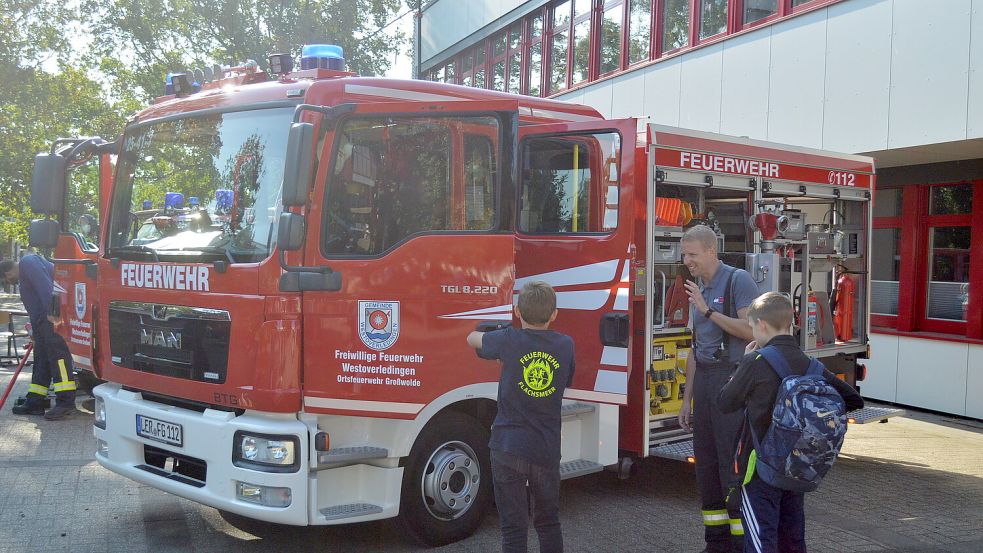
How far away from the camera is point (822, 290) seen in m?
7.71

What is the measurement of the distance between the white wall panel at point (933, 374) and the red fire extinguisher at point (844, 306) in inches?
122

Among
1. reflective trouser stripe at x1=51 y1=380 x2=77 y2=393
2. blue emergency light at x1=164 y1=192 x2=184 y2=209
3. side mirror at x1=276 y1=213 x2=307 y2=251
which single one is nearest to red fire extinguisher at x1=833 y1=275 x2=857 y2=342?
side mirror at x1=276 y1=213 x2=307 y2=251

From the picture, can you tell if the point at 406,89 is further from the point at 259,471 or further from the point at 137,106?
the point at 137,106

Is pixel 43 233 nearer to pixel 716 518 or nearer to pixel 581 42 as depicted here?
pixel 716 518

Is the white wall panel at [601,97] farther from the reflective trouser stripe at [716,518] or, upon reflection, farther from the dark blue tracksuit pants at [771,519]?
the dark blue tracksuit pants at [771,519]

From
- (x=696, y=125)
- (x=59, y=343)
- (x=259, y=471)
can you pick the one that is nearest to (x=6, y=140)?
(x=59, y=343)

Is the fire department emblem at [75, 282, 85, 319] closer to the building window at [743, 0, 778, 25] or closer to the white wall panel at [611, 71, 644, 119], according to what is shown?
the white wall panel at [611, 71, 644, 119]

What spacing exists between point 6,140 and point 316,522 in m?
23.2

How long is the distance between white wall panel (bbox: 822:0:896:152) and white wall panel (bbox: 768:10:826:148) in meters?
0.14

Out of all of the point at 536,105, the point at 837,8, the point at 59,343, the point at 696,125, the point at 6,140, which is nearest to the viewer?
the point at 536,105

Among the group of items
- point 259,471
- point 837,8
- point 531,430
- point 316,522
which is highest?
point 837,8

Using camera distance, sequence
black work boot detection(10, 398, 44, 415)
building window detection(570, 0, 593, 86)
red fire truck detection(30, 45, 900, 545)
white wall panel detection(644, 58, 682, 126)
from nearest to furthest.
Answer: red fire truck detection(30, 45, 900, 545)
black work boot detection(10, 398, 44, 415)
white wall panel detection(644, 58, 682, 126)
building window detection(570, 0, 593, 86)

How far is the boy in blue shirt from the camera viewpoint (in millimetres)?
3895

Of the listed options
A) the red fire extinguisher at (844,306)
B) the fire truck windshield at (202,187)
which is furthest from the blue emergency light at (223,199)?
the red fire extinguisher at (844,306)
